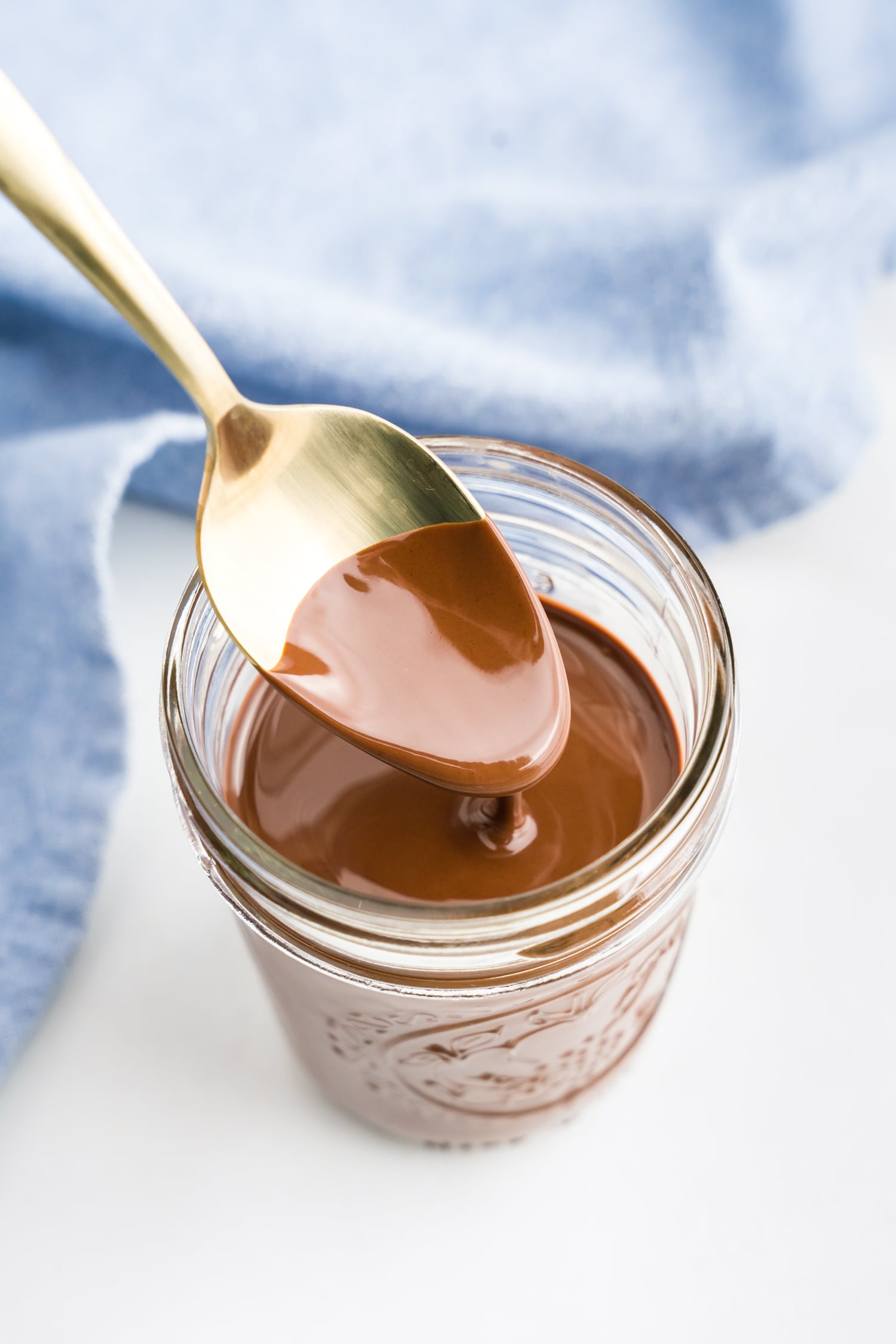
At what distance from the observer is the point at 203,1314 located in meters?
0.87

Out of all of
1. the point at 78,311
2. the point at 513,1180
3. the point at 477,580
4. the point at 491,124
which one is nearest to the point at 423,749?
the point at 477,580

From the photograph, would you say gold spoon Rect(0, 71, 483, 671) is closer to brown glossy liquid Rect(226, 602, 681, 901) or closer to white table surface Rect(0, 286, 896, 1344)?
brown glossy liquid Rect(226, 602, 681, 901)

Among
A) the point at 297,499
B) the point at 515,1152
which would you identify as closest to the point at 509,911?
the point at 297,499

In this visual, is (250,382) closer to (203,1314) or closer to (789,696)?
(789,696)

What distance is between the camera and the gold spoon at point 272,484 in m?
0.71

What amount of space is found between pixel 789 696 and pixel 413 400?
410 millimetres

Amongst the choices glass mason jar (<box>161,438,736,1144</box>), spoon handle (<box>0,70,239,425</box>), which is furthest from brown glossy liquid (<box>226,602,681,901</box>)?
spoon handle (<box>0,70,239,425</box>)

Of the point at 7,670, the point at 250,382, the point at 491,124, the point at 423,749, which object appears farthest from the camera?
the point at 491,124

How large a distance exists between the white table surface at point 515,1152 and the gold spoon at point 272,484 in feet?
1.24

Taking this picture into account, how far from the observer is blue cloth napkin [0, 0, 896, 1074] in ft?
3.54

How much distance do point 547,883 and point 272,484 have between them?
27cm

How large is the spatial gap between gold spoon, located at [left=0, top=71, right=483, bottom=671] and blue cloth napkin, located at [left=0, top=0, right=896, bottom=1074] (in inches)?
13.8

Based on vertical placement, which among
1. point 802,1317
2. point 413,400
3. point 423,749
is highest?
point 423,749

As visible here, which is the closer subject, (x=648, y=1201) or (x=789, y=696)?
(x=648, y=1201)
